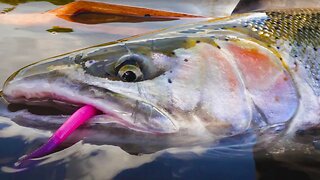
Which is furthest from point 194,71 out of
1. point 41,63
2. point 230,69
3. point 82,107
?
point 41,63

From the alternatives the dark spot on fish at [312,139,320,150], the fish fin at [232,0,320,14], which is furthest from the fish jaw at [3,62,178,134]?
the fish fin at [232,0,320,14]

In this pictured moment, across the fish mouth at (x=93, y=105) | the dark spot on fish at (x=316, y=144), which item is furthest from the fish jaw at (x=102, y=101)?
the dark spot on fish at (x=316, y=144)

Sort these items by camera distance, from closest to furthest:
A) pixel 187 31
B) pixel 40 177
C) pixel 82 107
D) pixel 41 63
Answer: pixel 40 177
pixel 82 107
pixel 41 63
pixel 187 31

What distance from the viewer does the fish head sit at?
5.83 ft

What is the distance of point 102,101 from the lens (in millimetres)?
1754

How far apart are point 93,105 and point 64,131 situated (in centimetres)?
14

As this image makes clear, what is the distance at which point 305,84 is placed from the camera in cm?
201

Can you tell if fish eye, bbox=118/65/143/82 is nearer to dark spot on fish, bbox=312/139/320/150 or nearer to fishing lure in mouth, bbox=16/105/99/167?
fishing lure in mouth, bbox=16/105/99/167

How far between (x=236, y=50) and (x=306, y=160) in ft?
1.60

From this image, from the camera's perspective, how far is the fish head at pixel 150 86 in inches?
70.0

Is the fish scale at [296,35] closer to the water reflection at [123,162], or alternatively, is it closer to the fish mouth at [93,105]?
the water reflection at [123,162]

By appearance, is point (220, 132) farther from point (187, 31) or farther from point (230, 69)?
point (187, 31)

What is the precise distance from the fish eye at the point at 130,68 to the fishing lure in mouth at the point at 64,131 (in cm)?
16

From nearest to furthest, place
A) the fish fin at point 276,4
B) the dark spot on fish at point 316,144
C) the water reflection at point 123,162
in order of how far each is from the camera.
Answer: the water reflection at point 123,162 → the dark spot on fish at point 316,144 → the fish fin at point 276,4
